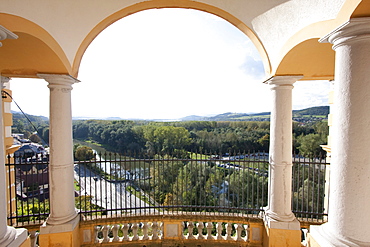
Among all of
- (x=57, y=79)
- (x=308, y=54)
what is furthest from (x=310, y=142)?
(x=57, y=79)

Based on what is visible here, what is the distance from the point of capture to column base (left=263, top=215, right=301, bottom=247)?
440cm

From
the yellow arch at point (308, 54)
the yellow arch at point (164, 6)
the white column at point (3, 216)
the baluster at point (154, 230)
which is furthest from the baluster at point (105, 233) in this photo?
the yellow arch at point (308, 54)

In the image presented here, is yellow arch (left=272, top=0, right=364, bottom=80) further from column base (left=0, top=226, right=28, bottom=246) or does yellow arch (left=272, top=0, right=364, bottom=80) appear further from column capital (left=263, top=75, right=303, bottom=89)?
column base (left=0, top=226, right=28, bottom=246)

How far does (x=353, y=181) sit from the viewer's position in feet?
7.76

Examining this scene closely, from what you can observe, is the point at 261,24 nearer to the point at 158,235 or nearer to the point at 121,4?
the point at 121,4

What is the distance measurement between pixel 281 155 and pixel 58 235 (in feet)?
17.8

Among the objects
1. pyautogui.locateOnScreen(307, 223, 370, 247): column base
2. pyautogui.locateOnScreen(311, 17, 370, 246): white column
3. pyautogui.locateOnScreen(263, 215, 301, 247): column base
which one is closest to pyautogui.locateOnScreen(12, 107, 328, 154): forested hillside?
pyautogui.locateOnScreen(263, 215, 301, 247): column base

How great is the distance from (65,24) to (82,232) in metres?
4.90

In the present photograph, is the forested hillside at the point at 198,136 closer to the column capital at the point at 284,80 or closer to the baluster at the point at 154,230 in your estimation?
the baluster at the point at 154,230

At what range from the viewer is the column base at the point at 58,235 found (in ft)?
14.2

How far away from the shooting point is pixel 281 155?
460 cm

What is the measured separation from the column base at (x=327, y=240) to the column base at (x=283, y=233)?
5.17 feet

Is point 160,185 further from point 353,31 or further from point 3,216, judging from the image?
point 353,31

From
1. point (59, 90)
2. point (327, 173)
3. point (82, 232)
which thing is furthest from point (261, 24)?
point (82, 232)
